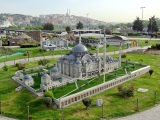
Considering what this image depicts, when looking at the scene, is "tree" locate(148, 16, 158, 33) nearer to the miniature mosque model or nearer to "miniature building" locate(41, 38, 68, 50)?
"miniature building" locate(41, 38, 68, 50)

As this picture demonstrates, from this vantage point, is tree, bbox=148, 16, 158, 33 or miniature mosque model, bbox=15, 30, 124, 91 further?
tree, bbox=148, 16, 158, 33

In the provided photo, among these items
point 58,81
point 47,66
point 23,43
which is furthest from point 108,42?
point 58,81

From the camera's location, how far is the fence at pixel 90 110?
1797 cm

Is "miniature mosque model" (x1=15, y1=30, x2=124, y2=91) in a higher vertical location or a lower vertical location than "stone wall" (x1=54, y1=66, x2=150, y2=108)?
higher

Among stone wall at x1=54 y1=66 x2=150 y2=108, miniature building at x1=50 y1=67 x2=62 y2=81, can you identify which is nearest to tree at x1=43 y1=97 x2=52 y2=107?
stone wall at x1=54 y1=66 x2=150 y2=108

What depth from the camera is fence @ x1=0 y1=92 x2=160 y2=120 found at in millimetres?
17969

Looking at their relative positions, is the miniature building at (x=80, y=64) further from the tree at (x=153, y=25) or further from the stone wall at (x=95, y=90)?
the tree at (x=153, y=25)

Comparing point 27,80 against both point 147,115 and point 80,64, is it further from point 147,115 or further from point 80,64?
point 147,115

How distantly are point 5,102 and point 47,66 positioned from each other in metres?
13.4

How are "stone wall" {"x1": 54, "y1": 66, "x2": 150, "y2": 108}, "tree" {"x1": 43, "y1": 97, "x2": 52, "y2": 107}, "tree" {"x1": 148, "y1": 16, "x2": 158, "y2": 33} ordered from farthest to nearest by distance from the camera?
"tree" {"x1": 148, "y1": 16, "x2": 158, "y2": 33} → "stone wall" {"x1": 54, "y1": 66, "x2": 150, "y2": 108} → "tree" {"x1": 43, "y1": 97, "x2": 52, "y2": 107}

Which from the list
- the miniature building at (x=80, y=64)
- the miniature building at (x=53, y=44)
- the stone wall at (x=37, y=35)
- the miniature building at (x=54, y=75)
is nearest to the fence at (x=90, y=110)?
the miniature building at (x=54, y=75)

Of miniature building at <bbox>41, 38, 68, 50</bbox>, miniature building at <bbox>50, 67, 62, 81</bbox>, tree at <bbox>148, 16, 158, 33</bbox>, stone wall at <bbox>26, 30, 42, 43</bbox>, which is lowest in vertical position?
miniature building at <bbox>50, 67, 62, 81</bbox>

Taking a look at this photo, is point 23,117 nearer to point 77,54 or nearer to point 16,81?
point 16,81

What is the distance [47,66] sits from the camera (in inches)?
1329
